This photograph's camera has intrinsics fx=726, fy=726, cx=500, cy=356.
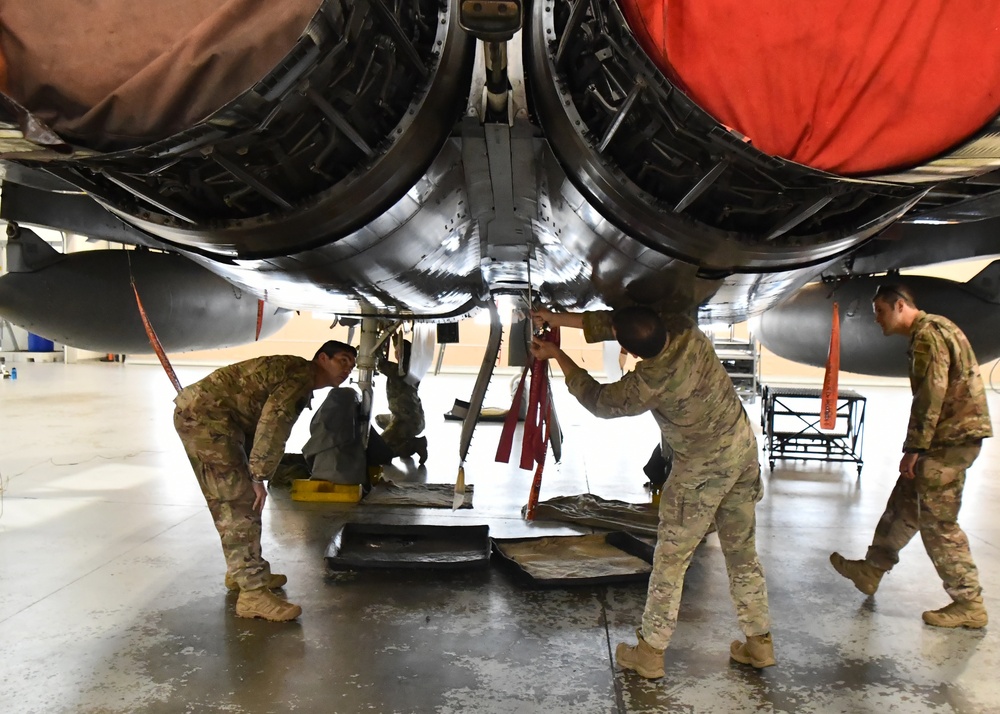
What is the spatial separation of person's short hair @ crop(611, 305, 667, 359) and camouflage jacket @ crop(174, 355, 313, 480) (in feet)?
5.29

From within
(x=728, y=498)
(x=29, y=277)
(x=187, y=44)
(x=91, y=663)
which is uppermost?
(x=187, y=44)

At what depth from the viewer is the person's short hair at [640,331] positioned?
2.78 meters

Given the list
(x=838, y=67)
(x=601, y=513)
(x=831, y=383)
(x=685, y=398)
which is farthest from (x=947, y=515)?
(x=838, y=67)

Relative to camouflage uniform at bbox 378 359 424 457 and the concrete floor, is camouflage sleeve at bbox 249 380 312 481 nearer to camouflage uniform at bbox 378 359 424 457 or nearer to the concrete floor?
the concrete floor

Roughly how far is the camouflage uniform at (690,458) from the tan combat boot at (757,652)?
1.4 inches

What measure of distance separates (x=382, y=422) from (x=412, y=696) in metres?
6.41

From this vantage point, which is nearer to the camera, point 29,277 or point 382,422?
point 29,277

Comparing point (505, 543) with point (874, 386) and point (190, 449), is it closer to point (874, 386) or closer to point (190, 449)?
point (190, 449)

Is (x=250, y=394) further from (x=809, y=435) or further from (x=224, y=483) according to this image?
(x=809, y=435)

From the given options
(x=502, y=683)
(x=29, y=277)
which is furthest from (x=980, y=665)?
(x=29, y=277)

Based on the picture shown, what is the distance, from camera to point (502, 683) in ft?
9.02

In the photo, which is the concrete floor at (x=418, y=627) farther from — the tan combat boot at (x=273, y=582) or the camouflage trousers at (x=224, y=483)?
the camouflage trousers at (x=224, y=483)

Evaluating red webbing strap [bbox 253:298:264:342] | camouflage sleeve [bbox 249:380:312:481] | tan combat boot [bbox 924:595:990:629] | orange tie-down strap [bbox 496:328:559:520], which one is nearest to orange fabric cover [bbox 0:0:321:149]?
camouflage sleeve [bbox 249:380:312:481]

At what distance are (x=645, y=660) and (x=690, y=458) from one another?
2.63 ft
